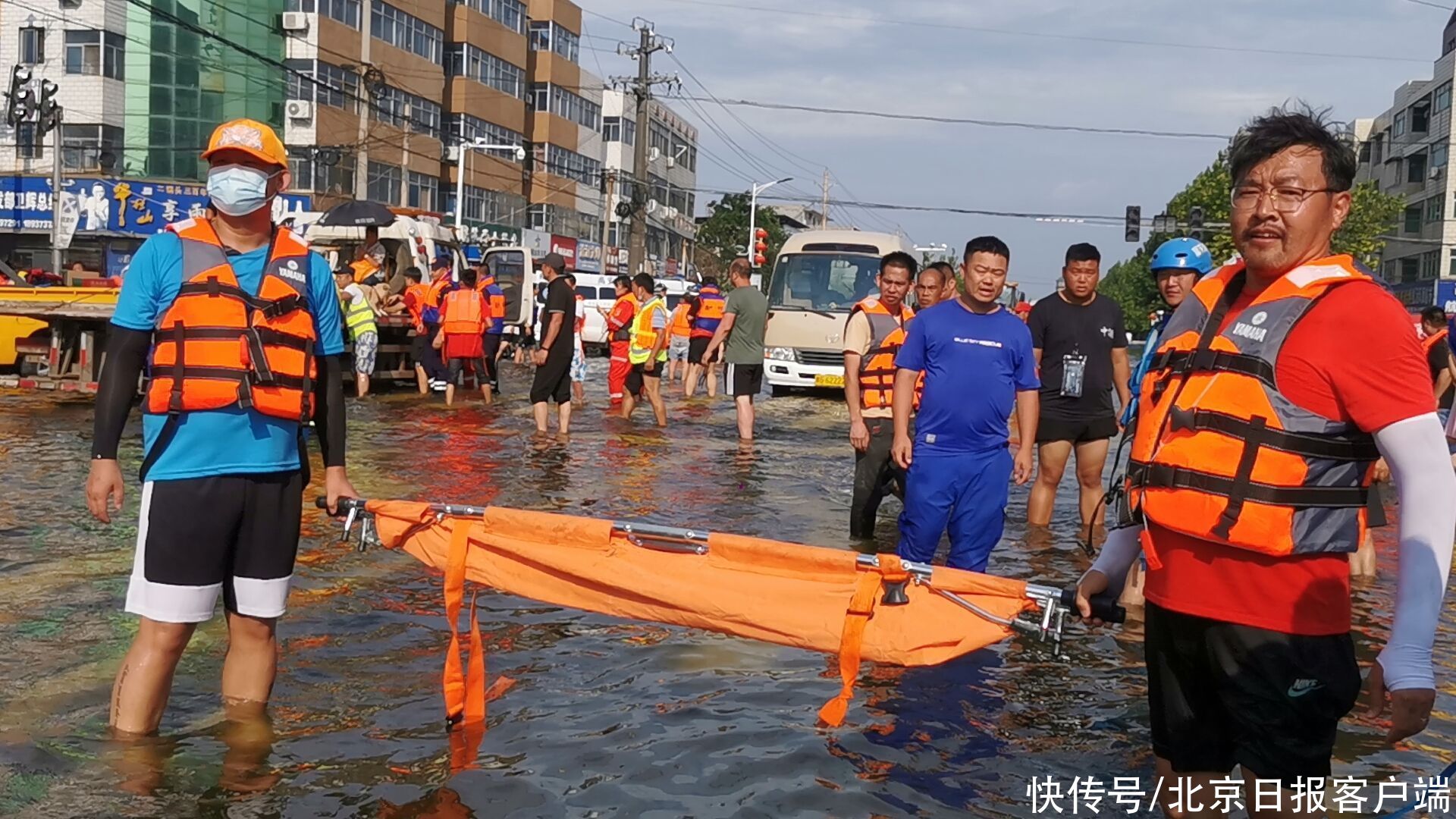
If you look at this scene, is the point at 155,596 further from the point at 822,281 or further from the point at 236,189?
the point at 822,281

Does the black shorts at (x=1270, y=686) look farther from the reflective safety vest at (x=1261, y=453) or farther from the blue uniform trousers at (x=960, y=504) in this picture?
the blue uniform trousers at (x=960, y=504)

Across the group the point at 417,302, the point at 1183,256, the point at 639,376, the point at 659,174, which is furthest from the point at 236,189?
the point at 659,174

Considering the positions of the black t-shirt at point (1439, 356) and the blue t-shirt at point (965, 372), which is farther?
the black t-shirt at point (1439, 356)

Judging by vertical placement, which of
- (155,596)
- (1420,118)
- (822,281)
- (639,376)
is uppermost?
(1420,118)

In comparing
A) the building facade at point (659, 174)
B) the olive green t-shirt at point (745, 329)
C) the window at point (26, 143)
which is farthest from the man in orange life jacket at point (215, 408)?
the building facade at point (659, 174)

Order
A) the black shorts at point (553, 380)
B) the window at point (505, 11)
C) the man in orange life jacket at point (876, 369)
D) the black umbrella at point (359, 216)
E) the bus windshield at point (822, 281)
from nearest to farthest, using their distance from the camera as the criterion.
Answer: the man in orange life jacket at point (876, 369)
the black shorts at point (553, 380)
the black umbrella at point (359, 216)
the bus windshield at point (822, 281)
the window at point (505, 11)

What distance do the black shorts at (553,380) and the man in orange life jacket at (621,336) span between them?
2.50m

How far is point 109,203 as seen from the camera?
149 feet

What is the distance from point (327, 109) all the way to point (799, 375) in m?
33.7

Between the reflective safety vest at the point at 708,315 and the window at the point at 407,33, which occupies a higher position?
the window at the point at 407,33

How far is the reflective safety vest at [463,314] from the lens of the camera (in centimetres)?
2003

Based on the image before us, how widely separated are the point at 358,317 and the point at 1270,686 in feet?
59.0

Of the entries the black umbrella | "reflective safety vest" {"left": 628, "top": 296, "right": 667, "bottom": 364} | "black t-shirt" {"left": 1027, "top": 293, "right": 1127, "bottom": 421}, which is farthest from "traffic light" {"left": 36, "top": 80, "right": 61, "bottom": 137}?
"black t-shirt" {"left": 1027, "top": 293, "right": 1127, "bottom": 421}

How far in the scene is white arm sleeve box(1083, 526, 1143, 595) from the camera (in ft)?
12.7
